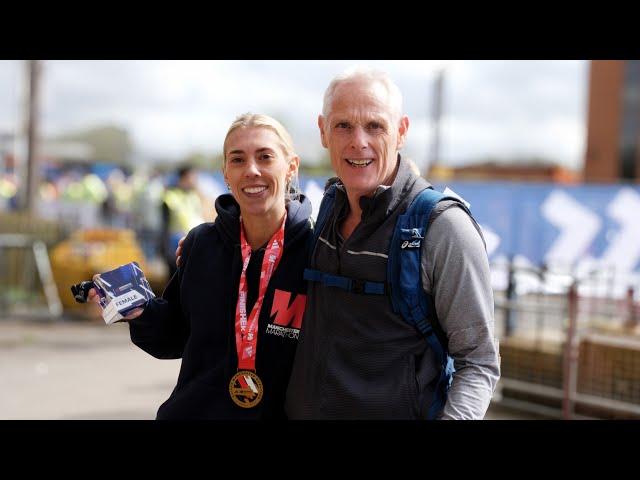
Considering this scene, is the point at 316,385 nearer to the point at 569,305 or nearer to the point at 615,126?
the point at 569,305

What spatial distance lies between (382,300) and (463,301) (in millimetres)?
221

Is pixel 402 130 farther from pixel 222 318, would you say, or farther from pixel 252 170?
pixel 222 318

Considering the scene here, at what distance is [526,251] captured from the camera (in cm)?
1197

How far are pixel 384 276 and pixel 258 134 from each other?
0.63m

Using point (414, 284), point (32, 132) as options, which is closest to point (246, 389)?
point (414, 284)

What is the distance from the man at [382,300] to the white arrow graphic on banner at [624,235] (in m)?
10.5

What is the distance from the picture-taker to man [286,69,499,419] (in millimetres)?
2057

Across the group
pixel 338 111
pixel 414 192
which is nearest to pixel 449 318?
pixel 414 192

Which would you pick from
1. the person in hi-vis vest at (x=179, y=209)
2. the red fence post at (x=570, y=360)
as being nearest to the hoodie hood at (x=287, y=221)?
the red fence post at (x=570, y=360)

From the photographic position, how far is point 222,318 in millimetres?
2408

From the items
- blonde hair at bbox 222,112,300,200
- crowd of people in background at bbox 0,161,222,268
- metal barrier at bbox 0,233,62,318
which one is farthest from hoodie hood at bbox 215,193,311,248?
metal barrier at bbox 0,233,62,318

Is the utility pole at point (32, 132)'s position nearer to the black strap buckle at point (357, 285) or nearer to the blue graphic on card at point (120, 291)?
the blue graphic on card at point (120, 291)

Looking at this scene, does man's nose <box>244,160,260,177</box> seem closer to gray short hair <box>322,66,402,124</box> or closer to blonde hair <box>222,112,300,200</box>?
blonde hair <box>222,112,300,200</box>

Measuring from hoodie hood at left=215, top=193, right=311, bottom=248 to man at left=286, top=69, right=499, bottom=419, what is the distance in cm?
24
